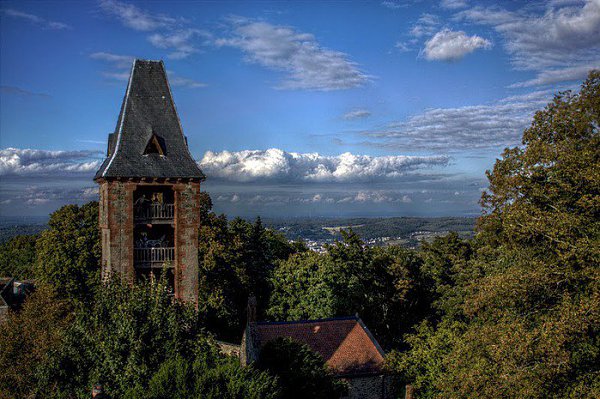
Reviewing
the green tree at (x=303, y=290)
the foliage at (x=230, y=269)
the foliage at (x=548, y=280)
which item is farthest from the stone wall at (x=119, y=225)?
the green tree at (x=303, y=290)

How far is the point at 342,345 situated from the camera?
96.8 feet

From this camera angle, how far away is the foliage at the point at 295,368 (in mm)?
20422

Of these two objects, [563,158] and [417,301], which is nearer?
[563,158]

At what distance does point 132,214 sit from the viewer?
22531 millimetres

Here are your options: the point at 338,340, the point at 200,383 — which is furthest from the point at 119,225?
the point at 338,340

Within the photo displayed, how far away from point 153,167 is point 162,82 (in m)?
4.54

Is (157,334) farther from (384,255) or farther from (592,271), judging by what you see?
(384,255)

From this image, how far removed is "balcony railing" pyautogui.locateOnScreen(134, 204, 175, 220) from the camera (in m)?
23.3

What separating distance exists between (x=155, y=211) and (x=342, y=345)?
13.6 metres

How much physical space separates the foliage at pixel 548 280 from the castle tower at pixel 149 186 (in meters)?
12.6

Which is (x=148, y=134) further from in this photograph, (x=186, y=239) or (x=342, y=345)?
(x=342, y=345)

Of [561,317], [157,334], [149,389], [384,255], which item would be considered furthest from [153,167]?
[384,255]

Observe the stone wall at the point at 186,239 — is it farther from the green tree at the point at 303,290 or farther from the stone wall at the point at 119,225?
the green tree at the point at 303,290

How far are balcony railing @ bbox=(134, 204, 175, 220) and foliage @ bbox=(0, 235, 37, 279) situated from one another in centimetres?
4492
